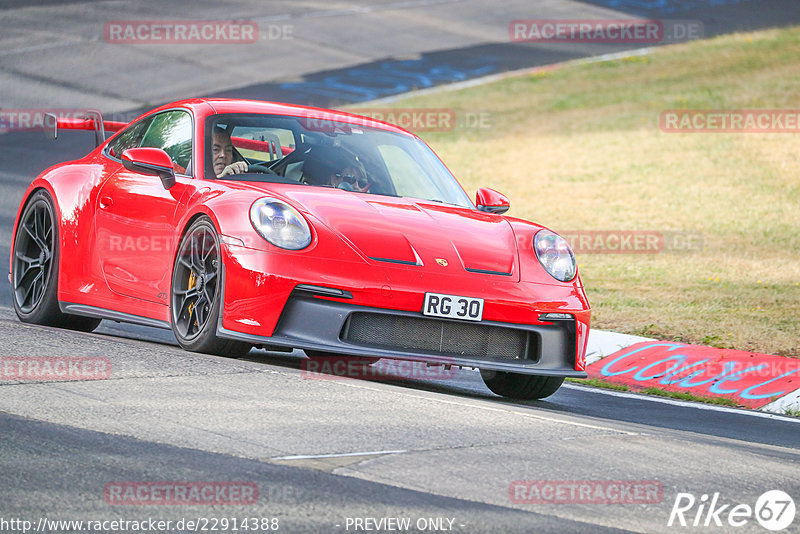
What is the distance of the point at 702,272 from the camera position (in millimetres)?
13008

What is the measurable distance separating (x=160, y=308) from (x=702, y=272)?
740 centimetres

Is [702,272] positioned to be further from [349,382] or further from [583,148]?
[583,148]

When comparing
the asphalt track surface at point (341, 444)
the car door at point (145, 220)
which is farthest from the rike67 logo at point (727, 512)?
the car door at point (145, 220)

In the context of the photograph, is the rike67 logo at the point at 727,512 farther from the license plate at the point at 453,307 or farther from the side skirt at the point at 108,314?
the side skirt at the point at 108,314

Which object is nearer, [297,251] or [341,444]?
[341,444]

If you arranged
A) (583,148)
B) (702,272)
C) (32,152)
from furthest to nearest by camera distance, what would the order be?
(583,148)
(32,152)
(702,272)

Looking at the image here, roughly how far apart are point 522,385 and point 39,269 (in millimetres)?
3195

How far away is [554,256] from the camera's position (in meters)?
6.97

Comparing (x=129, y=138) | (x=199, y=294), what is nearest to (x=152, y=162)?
(x=199, y=294)

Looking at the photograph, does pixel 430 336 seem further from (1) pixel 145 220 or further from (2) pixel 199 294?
(1) pixel 145 220

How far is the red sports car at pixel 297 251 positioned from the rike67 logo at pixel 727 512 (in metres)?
2.06

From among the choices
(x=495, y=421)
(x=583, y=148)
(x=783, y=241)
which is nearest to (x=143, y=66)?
(x=583, y=148)

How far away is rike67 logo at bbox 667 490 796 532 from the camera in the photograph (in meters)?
4.26

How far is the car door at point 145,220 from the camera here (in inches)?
277
